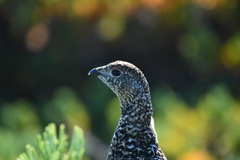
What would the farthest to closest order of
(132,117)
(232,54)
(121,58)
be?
(121,58)
(232,54)
(132,117)

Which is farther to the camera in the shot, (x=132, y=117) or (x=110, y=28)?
(x=110, y=28)

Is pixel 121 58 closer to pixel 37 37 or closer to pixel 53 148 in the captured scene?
pixel 37 37

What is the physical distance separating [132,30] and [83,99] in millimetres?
953

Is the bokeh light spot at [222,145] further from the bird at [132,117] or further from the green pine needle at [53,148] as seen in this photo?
the green pine needle at [53,148]

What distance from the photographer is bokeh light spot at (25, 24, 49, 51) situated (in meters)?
4.89

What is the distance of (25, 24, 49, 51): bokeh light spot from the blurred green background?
0.01 metres

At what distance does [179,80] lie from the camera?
545 cm

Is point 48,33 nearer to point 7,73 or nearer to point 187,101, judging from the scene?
point 7,73

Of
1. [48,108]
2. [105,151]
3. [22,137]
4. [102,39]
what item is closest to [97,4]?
[102,39]

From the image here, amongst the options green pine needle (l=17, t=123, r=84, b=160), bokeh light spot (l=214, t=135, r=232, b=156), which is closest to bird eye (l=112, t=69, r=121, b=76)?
green pine needle (l=17, t=123, r=84, b=160)

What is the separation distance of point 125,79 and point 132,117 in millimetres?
177

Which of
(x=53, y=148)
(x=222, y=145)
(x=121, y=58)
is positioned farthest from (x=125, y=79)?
(x=121, y=58)

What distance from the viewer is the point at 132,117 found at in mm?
1889

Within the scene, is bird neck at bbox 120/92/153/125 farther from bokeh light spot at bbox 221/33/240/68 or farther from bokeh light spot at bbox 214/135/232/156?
bokeh light spot at bbox 221/33/240/68
